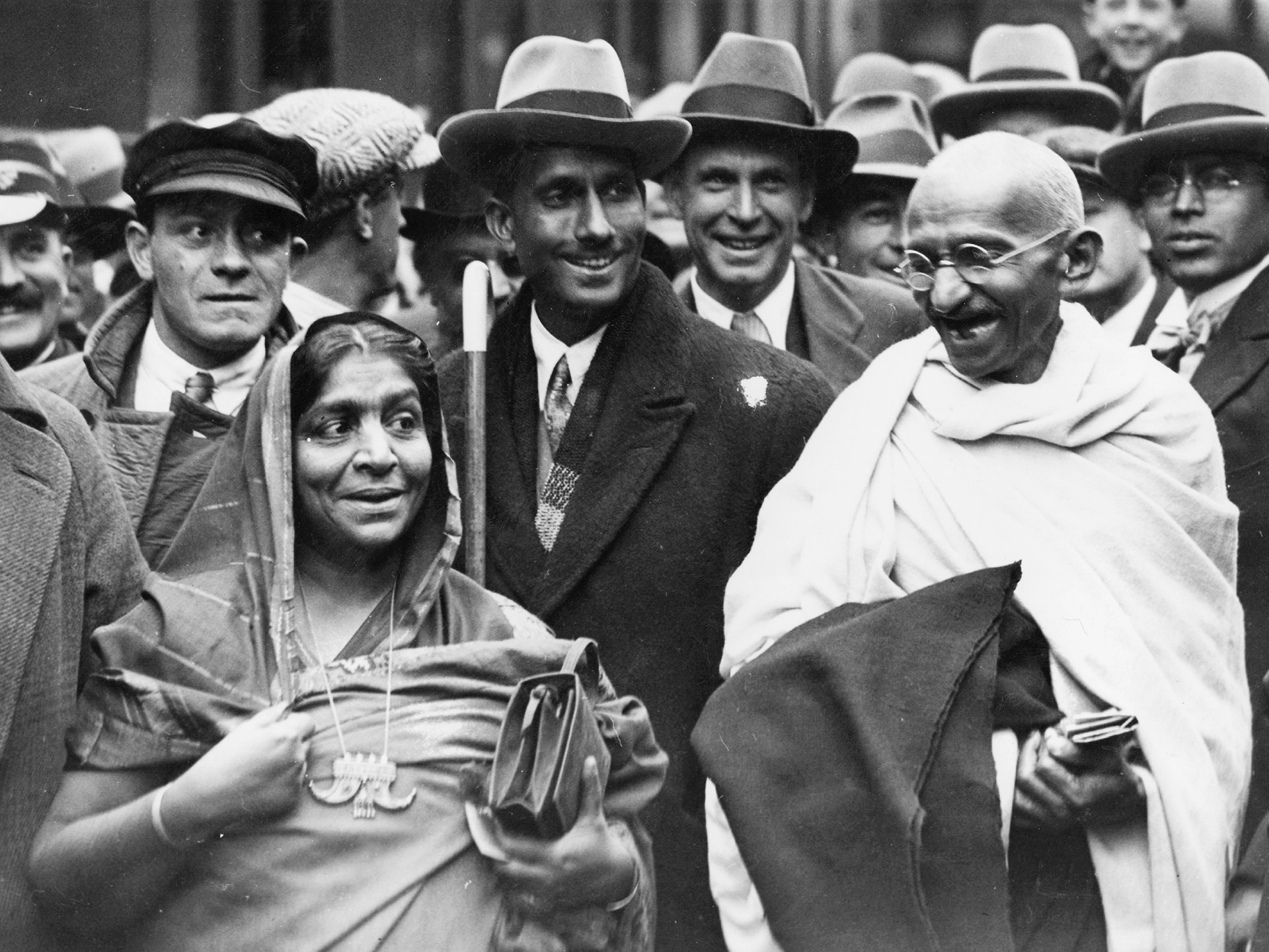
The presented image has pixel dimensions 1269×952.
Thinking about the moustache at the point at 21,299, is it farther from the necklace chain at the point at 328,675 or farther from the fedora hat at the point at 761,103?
the necklace chain at the point at 328,675

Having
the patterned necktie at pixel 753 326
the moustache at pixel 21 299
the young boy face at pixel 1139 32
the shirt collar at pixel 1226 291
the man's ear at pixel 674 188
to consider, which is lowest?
the patterned necktie at pixel 753 326

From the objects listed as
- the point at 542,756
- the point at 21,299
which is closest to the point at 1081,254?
the point at 542,756

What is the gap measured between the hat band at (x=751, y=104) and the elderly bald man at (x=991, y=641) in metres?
1.77

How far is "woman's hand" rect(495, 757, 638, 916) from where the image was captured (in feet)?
14.4

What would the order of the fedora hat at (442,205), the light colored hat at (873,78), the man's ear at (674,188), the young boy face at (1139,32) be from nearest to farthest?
the man's ear at (674,188) < the fedora hat at (442,205) < the light colored hat at (873,78) < the young boy face at (1139,32)

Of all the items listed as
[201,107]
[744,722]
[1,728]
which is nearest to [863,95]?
[201,107]

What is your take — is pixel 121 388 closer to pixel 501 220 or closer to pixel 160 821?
pixel 501 220

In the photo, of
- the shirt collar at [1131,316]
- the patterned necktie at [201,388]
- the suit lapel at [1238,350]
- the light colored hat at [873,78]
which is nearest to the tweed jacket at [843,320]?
the shirt collar at [1131,316]

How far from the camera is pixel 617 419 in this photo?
556 cm

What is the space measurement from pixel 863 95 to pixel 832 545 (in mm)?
3459

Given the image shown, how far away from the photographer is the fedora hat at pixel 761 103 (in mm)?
6695

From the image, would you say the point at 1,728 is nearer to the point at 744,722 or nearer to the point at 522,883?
the point at 522,883

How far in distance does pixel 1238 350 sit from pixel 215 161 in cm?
289

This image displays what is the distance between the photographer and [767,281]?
260 inches
